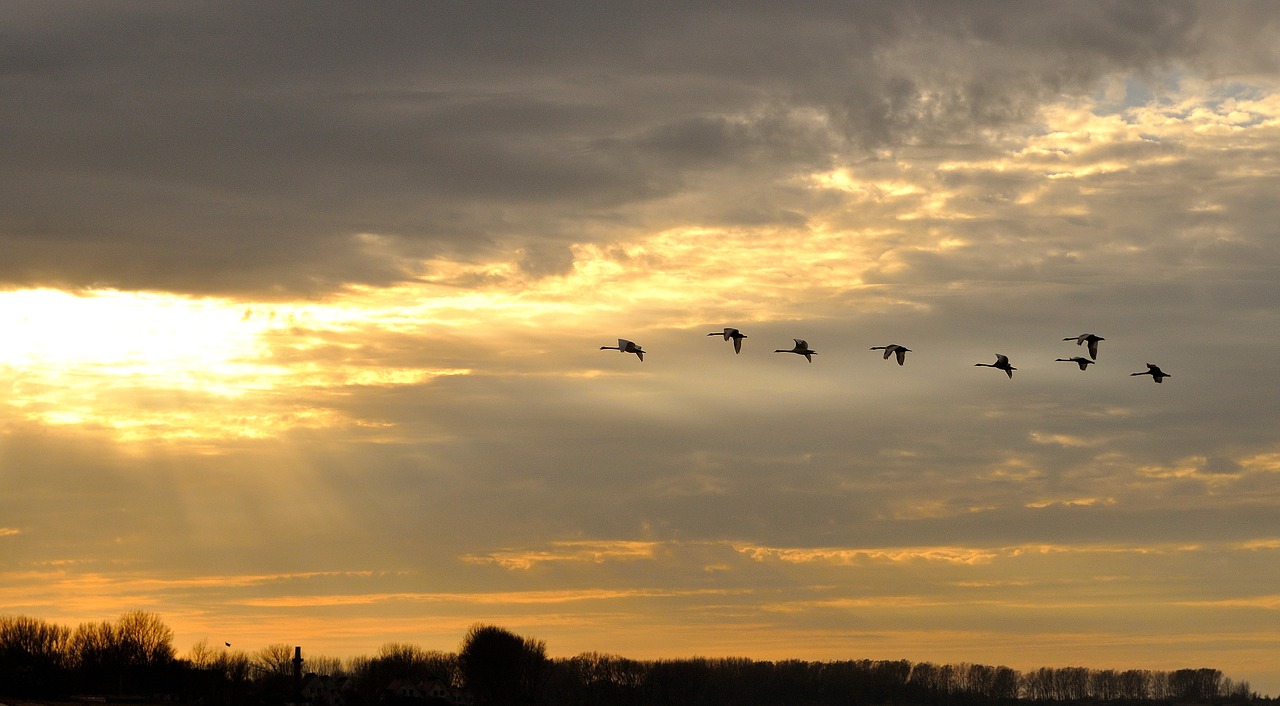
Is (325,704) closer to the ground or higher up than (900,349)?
closer to the ground

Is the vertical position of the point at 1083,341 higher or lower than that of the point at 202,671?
higher

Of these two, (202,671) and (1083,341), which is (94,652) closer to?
(202,671)

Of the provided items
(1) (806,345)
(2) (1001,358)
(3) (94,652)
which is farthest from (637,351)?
(3) (94,652)

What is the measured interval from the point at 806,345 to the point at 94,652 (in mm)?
159248

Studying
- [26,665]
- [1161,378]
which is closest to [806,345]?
[1161,378]

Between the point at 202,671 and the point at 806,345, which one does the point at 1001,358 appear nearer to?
the point at 806,345

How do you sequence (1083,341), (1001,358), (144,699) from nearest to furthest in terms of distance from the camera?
(1083,341) < (1001,358) < (144,699)

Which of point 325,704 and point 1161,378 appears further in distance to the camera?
point 325,704

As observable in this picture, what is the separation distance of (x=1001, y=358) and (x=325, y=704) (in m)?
149

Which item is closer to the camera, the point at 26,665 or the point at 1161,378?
the point at 1161,378

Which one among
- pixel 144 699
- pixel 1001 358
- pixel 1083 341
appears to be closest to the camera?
pixel 1083 341

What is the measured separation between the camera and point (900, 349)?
219 ft

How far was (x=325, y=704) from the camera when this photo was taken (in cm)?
19962

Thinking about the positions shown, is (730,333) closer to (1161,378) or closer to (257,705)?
(1161,378)
